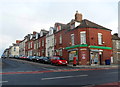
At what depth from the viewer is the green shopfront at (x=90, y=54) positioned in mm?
27938

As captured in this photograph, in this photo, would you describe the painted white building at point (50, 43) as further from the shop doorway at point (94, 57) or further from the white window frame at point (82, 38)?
the shop doorway at point (94, 57)

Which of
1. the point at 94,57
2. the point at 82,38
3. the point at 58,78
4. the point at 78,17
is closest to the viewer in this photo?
the point at 58,78

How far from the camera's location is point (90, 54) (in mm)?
28266

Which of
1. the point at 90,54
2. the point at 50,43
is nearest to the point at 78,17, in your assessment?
the point at 90,54

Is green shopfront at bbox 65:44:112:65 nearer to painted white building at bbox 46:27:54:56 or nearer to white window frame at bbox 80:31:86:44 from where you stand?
white window frame at bbox 80:31:86:44

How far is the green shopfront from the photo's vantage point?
91.7 ft

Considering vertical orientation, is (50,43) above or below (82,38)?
below

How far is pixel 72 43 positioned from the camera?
31438mm

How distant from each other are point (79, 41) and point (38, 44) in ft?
77.9

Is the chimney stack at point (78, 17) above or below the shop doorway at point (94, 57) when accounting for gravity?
above

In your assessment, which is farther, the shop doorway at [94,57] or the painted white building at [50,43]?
the painted white building at [50,43]

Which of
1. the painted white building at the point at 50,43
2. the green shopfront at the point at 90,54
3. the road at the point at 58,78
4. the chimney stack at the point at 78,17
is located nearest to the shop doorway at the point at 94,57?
the green shopfront at the point at 90,54

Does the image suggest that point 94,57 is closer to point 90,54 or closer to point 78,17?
point 90,54

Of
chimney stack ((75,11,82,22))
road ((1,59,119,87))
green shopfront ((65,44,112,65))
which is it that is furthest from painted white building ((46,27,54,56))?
road ((1,59,119,87))
